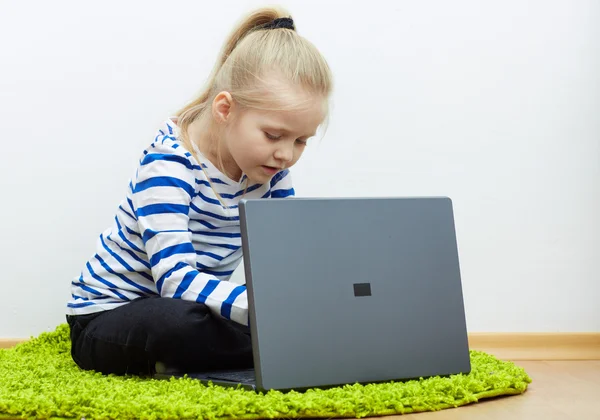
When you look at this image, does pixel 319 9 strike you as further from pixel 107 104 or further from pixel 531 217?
pixel 531 217

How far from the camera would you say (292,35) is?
3.44 ft

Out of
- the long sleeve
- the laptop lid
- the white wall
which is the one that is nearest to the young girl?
the long sleeve

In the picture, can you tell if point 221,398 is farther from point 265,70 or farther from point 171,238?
point 265,70

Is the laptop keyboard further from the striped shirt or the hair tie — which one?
the hair tie

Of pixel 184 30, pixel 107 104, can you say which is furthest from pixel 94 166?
pixel 184 30

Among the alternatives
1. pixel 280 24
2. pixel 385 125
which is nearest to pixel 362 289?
pixel 280 24

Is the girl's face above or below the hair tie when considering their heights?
below

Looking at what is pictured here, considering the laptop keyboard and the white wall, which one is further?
the white wall

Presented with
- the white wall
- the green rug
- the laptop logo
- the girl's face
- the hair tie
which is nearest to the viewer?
the green rug

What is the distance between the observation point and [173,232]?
944mm

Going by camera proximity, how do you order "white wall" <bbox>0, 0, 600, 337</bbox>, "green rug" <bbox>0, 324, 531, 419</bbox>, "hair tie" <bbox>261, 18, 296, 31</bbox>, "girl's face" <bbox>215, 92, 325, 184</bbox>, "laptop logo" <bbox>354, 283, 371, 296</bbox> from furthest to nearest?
"white wall" <bbox>0, 0, 600, 337</bbox> → "hair tie" <bbox>261, 18, 296, 31</bbox> → "girl's face" <bbox>215, 92, 325, 184</bbox> → "laptop logo" <bbox>354, 283, 371, 296</bbox> → "green rug" <bbox>0, 324, 531, 419</bbox>

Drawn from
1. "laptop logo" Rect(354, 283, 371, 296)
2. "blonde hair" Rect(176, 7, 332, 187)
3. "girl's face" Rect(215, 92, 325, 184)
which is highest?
"blonde hair" Rect(176, 7, 332, 187)

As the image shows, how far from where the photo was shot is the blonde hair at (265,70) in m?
0.99

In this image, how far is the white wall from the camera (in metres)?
1.36
